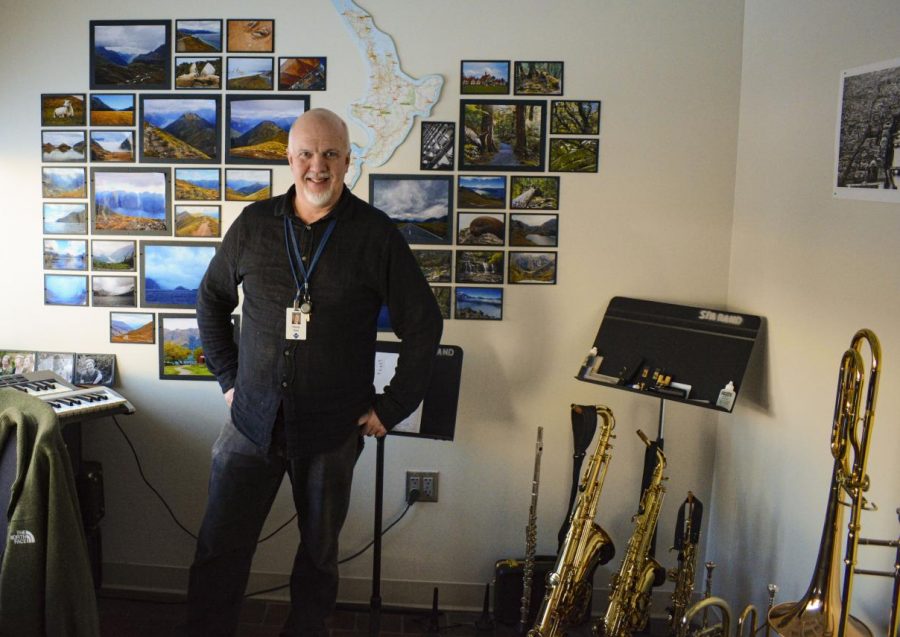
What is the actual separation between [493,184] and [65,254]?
1723 millimetres

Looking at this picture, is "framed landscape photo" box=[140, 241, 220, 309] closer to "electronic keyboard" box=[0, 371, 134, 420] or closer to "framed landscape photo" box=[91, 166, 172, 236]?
"framed landscape photo" box=[91, 166, 172, 236]

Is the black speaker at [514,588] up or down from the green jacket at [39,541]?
down

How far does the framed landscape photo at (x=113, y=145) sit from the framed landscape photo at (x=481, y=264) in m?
1.35

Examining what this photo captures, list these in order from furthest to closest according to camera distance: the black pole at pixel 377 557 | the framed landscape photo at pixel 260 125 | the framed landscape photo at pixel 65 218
Result: the framed landscape photo at pixel 65 218
the framed landscape photo at pixel 260 125
the black pole at pixel 377 557

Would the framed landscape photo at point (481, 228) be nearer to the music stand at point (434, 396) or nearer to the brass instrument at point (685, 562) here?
the music stand at point (434, 396)

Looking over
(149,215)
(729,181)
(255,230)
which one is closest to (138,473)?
(149,215)

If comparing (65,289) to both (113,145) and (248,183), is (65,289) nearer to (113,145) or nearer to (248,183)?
(113,145)

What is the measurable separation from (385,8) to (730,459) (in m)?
2.15

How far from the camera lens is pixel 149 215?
10.8 feet

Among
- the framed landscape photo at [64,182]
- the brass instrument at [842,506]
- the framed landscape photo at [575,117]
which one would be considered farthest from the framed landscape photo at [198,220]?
the brass instrument at [842,506]

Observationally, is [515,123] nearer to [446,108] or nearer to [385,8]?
[446,108]

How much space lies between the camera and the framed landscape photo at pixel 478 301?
3.25 metres

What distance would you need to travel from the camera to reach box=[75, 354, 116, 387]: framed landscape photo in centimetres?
333

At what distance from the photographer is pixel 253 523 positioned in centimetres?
257
